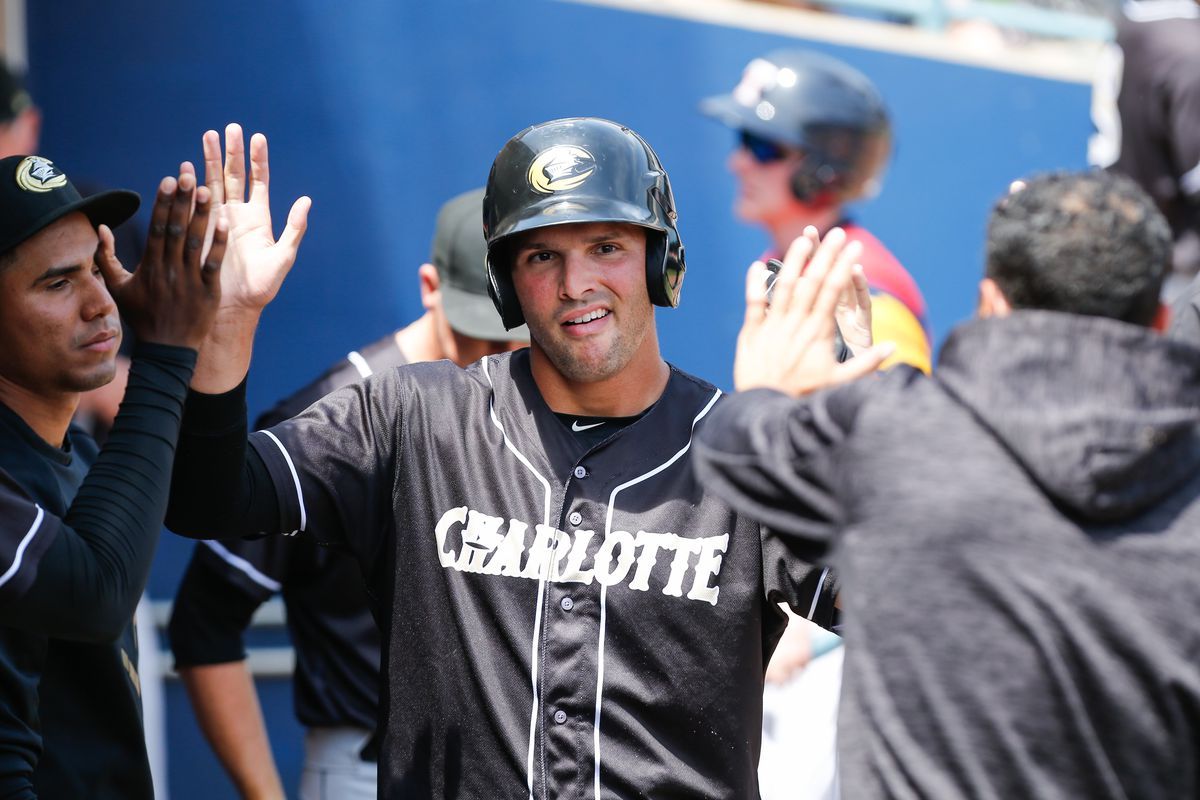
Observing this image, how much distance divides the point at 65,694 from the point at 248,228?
35.4 inches

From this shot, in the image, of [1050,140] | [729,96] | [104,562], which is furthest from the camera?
[1050,140]

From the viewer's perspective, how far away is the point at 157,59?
202 inches

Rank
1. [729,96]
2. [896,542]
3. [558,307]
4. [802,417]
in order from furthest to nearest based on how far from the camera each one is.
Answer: [729,96], [558,307], [802,417], [896,542]

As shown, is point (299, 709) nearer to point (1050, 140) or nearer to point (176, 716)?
point (176, 716)

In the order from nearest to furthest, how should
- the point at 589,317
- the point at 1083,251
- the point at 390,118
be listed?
the point at 1083,251, the point at 589,317, the point at 390,118

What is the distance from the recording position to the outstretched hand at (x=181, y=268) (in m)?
2.56

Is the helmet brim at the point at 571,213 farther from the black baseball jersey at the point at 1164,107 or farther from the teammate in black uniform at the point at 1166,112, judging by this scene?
the black baseball jersey at the point at 1164,107

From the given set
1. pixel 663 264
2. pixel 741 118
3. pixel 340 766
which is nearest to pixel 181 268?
pixel 663 264

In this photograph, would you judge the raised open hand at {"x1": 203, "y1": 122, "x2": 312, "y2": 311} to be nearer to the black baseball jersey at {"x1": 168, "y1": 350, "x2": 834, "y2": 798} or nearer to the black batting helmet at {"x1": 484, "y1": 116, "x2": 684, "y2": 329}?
the black baseball jersey at {"x1": 168, "y1": 350, "x2": 834, "y2": 798}

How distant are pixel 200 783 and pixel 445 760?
2639 millimetres

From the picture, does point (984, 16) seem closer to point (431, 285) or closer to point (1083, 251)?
point (431, 285)

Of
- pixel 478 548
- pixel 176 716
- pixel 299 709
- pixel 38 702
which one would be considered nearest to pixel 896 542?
pixel 478 548

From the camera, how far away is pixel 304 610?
12.7 feet

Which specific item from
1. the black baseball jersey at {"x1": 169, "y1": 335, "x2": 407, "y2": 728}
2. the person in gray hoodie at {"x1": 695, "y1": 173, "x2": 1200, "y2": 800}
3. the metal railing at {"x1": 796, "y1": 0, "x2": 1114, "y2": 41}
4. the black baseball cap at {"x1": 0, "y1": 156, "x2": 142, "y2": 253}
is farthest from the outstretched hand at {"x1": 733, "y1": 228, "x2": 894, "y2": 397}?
the metal railing at {"x1": 796, "y1": 0, "x2": 1114, "y2": 41}
